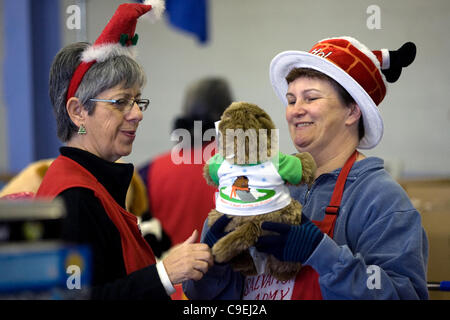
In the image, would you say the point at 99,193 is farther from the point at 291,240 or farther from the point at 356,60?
the point at 356,60

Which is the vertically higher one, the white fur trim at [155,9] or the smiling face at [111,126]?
the white fur trim at [155,9]

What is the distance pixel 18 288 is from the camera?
2.14ft

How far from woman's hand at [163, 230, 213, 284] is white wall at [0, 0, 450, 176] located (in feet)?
1.09

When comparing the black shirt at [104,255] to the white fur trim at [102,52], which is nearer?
the black shirt at [104,255]

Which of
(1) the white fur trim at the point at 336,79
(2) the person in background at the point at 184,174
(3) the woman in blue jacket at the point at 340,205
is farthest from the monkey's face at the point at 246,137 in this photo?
(2) the person in background at the point at 184,174

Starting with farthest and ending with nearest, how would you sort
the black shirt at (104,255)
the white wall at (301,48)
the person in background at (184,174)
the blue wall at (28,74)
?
the blue wall at (28,74) < the person in background at (184,174) < the white wall at (301,48) < the black shirt at (104,255)

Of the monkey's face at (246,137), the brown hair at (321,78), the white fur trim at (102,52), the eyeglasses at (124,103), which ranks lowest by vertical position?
the monkey's face at (246,137)

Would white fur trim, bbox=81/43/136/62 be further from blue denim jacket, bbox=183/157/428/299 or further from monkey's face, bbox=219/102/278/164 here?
blue denim jacket, bbox=183/157/428/299

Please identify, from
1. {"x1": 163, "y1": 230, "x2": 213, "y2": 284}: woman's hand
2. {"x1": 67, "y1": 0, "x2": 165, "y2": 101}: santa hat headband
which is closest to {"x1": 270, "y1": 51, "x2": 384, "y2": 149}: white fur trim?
{"x1": 67, "y1": 0, "x2": 165, "y2": 101}: santa hat headband

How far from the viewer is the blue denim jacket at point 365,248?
39.6 inches

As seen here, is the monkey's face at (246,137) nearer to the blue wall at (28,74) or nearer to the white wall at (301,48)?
the white wall at (301,48)

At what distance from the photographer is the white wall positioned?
1459 millimetres

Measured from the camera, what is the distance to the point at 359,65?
1215 mm
